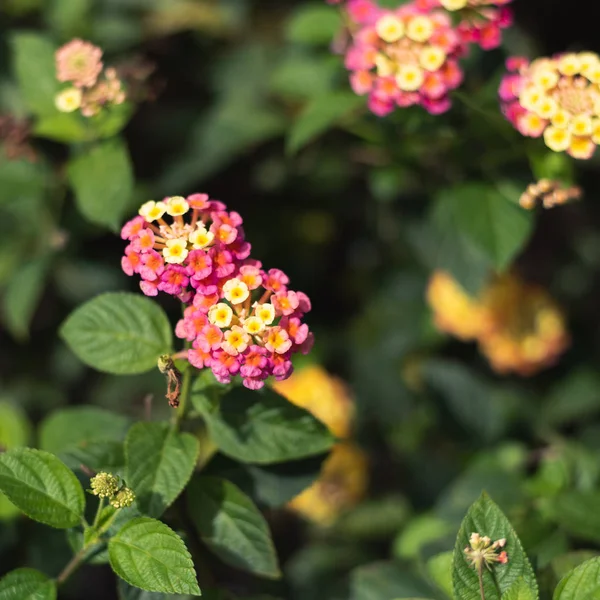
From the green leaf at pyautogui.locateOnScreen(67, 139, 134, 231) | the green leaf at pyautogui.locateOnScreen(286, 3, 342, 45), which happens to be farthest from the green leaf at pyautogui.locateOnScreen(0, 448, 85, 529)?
the green leaf at pyautogui.locateOnScreen(286, 3, 342, 45)

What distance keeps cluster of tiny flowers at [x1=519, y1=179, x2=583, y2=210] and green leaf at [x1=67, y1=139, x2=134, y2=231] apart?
28.8 inches

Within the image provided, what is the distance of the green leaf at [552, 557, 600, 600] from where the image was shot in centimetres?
102

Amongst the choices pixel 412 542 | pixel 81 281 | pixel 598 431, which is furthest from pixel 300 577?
pixel 81 281

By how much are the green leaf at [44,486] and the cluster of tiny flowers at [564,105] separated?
36.2 inches

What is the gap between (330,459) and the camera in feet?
6.56

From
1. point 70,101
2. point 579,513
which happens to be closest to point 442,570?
point 579,513

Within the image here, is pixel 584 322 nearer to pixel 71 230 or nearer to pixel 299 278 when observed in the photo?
pixel 299 278

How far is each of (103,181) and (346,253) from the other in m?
1.13

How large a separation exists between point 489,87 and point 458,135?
11 cm

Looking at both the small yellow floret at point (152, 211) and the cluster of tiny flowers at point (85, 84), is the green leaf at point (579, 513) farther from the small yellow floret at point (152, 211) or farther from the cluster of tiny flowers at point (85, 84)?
the cluster of tiny flowers at point (85, 84)

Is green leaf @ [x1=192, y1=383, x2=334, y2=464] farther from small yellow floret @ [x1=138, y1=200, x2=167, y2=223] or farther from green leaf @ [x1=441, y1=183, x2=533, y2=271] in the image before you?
green leaf @ [x1=441, y1=183, x2=533, y2=271]

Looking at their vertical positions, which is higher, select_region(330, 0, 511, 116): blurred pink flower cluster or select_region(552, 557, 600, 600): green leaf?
select_region(330, 0, 511, 116): blurred pink flower cluster

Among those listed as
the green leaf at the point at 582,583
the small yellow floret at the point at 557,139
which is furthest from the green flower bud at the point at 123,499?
the small yellow floret at the point at 557,139

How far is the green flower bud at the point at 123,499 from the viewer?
1.01 m
